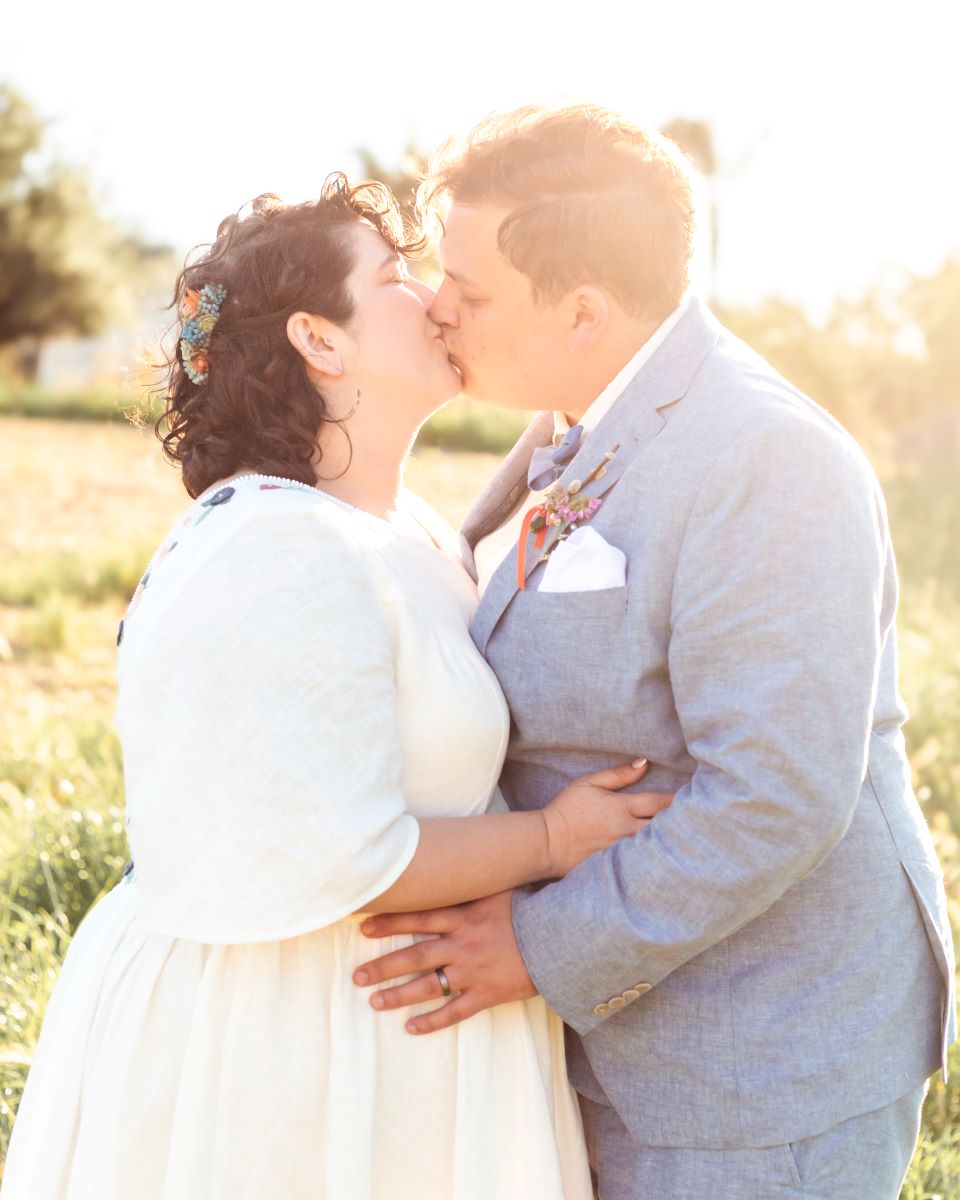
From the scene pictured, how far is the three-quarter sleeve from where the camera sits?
2258mm

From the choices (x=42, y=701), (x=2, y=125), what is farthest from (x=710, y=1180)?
(x=2, y=125)

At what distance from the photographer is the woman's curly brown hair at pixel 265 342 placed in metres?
2.78

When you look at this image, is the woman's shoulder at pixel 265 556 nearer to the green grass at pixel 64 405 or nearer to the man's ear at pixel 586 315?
the man's ear at pixel 586 315

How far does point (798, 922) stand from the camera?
244cm

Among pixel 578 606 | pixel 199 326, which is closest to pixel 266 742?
pixel 578 606

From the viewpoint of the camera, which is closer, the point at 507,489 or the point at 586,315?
the point at 586,315

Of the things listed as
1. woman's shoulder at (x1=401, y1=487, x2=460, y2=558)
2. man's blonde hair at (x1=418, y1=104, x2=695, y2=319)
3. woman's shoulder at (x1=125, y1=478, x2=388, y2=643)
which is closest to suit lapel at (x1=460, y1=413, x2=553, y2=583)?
woman's shoulder at (x1=401, y1=487, x2=460, y2=558)

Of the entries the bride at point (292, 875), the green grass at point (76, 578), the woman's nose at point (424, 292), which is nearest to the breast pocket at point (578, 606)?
the bride at point (292, 875)

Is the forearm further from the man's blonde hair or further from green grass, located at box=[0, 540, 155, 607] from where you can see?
green grass, located at box=[0, 540, 155, 607]

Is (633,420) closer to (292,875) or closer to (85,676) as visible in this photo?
(292,875)

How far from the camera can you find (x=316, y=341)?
2.81 m

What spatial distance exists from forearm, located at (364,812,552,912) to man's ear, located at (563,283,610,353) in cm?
99

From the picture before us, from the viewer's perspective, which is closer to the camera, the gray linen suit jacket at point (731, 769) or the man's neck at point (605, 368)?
the gray linen suit jacket at point (731, 769)

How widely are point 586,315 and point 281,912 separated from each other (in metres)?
1.34
